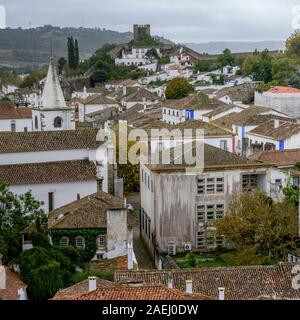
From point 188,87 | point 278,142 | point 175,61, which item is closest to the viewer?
point 278,142

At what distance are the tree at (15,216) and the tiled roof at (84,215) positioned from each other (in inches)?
22.8

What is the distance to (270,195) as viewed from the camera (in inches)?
870

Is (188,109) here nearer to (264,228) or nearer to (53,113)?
(53,113)

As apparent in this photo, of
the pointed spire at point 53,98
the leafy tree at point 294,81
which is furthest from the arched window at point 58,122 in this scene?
the leafy tree at point 294,81

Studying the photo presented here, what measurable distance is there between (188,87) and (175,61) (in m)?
29.9

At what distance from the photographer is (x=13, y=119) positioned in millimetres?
41406

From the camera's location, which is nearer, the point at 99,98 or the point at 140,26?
the point at 99,98

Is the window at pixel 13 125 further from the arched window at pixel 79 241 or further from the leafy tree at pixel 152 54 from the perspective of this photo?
the leafy tree at pixel 152 54

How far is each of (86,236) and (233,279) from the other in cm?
630

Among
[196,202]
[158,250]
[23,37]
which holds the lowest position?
[158,250]

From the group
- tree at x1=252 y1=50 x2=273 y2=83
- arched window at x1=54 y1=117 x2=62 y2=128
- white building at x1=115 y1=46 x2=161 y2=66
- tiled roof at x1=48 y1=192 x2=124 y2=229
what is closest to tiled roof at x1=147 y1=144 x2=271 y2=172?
tiled roof at x1=48 y1=192 x2=124 y2=229

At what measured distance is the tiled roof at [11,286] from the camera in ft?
45.1

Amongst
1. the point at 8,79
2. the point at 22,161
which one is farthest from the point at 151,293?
the point at 8,79

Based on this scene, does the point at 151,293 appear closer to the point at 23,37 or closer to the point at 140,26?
the point at 140,26
